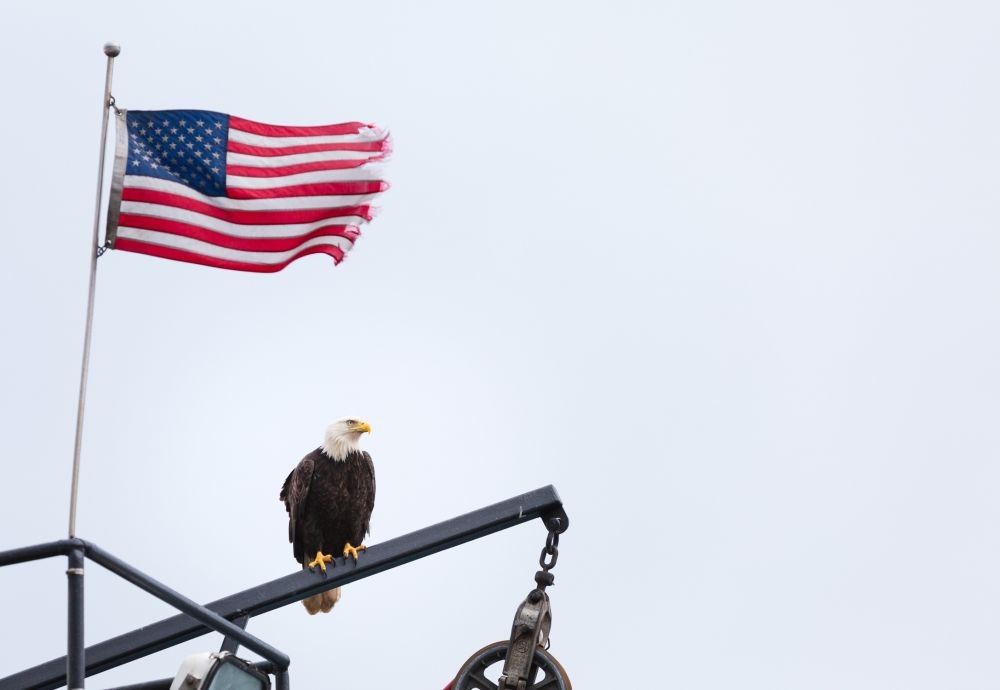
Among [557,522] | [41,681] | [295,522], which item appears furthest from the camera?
[295,522]

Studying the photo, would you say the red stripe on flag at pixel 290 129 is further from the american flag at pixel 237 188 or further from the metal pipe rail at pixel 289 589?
the metal pipe rail at pixel 289 589

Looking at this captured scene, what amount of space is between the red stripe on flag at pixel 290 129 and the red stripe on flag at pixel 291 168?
199 millimetres

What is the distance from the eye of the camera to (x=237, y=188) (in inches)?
367

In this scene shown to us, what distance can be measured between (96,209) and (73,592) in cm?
200

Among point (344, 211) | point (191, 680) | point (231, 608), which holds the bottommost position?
point (191, 680)

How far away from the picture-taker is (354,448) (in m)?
13.8

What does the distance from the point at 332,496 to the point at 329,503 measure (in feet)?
0.21

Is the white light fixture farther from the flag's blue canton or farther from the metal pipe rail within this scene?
the flag's blue canton

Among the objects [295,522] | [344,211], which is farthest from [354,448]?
[344,211]

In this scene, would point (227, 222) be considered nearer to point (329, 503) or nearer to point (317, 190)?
point (317, 190)

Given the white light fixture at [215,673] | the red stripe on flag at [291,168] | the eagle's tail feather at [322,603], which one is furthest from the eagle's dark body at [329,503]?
the white light fixture at [215,673]

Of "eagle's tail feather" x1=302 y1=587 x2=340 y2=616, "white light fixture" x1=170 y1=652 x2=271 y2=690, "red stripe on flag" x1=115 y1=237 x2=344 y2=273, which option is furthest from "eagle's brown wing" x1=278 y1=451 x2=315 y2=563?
"white light fixture" x1=170 y1=652 x2=271 y2=690

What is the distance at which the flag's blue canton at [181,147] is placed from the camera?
9.03m

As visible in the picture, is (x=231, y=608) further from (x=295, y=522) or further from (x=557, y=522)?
(x=295, y=522)
